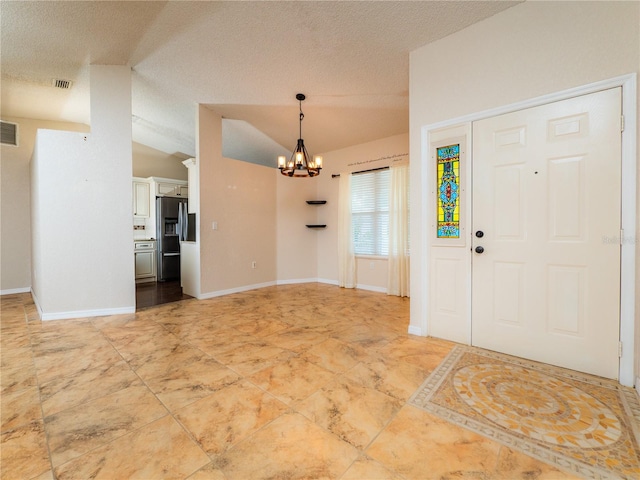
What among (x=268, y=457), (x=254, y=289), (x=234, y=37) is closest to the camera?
(x=268, y=457)

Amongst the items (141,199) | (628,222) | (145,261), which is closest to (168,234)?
(145,261)

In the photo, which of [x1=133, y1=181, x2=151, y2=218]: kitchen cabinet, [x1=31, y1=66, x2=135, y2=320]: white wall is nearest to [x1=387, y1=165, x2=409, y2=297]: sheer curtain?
[x1=31, y1=66, x2=135, y2=320]: white wall

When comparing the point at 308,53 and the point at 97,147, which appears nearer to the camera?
the point at 308,53

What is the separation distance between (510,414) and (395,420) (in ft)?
2.31

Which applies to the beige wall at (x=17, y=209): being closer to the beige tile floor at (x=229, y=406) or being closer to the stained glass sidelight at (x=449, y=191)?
the beige tile floor at (x=229, y=406)

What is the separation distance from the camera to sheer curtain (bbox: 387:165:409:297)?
15.6 feet

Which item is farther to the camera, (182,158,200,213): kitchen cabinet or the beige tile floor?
(182,158,200,213): kitchen cabinet

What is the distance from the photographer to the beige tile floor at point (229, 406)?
50.1 inches

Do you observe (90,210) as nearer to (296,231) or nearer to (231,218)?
(231,218)

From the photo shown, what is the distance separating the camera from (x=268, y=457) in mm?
1320

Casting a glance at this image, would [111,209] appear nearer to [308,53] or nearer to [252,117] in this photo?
[252,117]

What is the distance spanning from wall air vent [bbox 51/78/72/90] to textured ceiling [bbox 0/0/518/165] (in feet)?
0.23

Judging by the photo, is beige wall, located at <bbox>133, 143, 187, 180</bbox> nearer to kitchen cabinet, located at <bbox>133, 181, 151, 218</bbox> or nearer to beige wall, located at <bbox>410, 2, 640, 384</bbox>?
kitchen cabinet, located at <bbox>133, 181, 151, 218</bbox>

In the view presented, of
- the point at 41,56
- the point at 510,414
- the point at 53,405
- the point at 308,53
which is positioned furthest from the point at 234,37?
the point at 510,414
